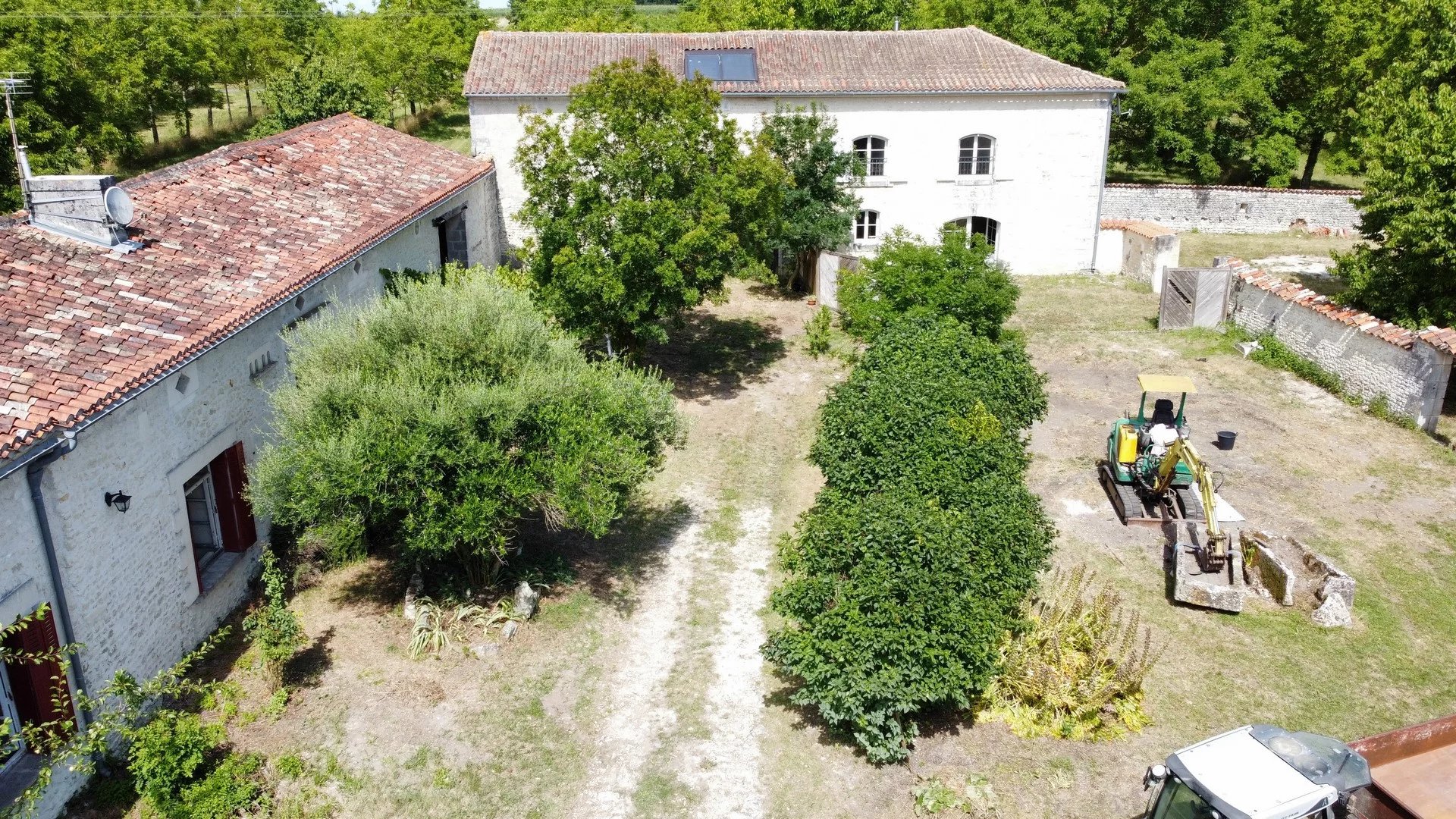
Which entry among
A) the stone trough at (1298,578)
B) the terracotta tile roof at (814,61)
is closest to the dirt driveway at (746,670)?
the stone trough at (1298,578)

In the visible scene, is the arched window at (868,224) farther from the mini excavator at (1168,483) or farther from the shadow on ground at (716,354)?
the mini excavator at (1168,483)

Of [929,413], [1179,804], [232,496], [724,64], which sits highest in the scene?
[724,64]

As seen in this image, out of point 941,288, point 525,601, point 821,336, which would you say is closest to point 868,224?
point 821,336

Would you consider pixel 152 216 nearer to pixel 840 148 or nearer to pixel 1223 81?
pixel 840 148

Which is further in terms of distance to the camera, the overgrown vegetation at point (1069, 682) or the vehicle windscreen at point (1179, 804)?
the overgrown vegetation at point (1069, 682)

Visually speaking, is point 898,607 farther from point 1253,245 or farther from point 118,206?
point 1253,245

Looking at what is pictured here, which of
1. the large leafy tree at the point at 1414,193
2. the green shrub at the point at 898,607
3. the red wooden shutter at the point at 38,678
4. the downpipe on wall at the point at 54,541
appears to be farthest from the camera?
the large leafy tree at the point at 1414,193

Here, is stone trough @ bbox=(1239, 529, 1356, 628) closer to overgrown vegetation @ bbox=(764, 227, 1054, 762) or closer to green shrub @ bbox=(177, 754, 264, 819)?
overgrown vegetation @ bbox=(764, 227, 1054, 762)

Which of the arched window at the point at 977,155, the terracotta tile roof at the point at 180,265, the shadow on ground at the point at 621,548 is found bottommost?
the shadow on ground at the point at 621,548
